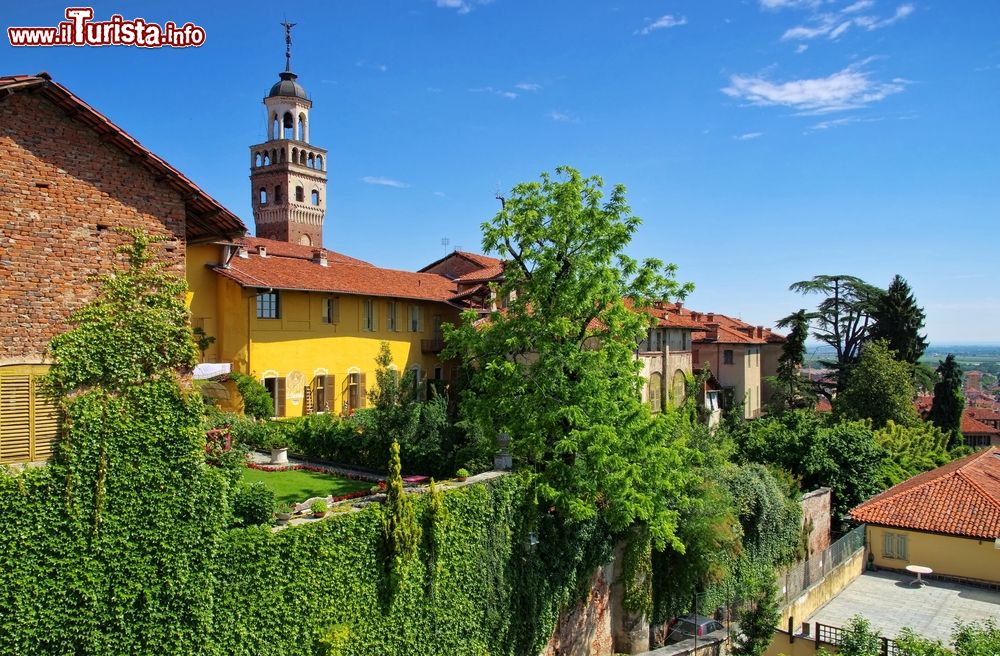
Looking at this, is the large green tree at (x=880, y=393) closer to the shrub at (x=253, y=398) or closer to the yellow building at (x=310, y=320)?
the yellow building at (x=310, y=320)

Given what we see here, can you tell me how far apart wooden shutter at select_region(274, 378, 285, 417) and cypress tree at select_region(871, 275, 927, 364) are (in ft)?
144

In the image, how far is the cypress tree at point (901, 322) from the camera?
173 feet

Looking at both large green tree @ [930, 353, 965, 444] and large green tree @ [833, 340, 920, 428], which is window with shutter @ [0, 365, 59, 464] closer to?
large green tree @ [833, 340, 920, 428]

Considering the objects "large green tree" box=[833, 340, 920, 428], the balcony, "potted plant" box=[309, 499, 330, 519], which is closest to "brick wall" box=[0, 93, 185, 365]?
"potted plant" box=[309, 499, 330, 519]

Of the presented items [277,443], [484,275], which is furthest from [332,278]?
[277,443]

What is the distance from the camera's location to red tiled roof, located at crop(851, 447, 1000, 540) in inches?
899

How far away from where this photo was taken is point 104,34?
12.6m

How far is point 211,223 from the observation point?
14180mm

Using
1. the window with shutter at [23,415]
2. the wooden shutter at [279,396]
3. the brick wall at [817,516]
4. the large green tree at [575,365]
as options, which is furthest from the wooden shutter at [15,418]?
the brick wall at [817,516]

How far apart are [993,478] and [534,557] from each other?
2180 cm

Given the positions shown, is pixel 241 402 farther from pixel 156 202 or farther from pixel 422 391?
pixel 156 202

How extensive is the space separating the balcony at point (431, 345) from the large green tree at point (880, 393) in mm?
24749

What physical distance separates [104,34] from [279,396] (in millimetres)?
20265

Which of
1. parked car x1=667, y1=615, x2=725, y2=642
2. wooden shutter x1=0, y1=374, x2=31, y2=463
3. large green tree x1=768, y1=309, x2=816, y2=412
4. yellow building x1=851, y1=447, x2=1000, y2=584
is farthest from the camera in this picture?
large green tree x1=768, y1=309, x2=816, y2=412
